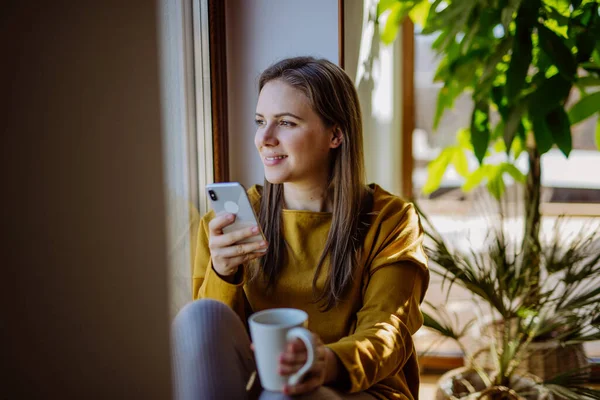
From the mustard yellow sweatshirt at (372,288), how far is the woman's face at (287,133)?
0.12 metres

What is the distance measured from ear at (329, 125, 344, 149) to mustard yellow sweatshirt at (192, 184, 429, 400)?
154 mm

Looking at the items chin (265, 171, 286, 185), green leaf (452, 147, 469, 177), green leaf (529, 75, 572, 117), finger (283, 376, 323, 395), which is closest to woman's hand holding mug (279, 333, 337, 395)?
finger (283, 376, 323, 395)

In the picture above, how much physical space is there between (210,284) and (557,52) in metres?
0.90

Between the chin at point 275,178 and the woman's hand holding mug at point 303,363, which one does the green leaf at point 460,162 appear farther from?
the woman's hand holding mug at point 303,363

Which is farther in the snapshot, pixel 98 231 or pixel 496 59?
pixel 496 59

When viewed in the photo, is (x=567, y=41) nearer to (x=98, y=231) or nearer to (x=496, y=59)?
(x=496, y=59)

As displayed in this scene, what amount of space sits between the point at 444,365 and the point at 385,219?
4.41ft

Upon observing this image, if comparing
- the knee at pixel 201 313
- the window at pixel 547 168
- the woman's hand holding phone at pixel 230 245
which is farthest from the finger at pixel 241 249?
the window at pixel 547 168

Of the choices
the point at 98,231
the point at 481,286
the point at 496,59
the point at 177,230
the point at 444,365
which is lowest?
the point at 444,365

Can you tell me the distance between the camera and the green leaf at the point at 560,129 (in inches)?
51.1

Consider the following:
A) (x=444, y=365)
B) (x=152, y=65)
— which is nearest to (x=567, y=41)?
(x=152, y=65)

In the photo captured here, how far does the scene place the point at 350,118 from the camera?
123 centimetres

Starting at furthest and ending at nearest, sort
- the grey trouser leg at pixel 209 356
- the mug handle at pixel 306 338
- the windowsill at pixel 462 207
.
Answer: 1. the windowsill at pixel 462 207
2. the grey trouser leg at pixel 209 356
3. the mug handle at pixel 306 338

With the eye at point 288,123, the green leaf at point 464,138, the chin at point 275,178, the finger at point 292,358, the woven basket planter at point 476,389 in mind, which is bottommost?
the woven basket planter at point 476,389
